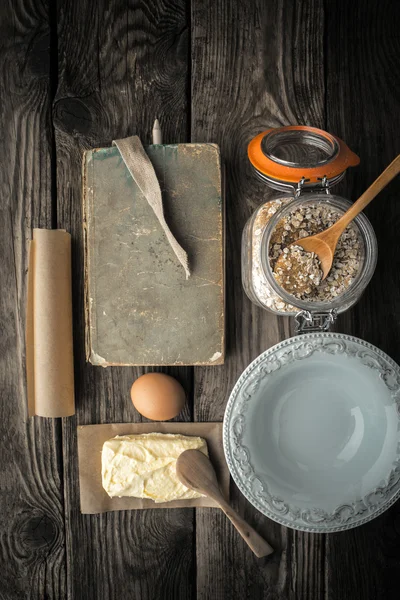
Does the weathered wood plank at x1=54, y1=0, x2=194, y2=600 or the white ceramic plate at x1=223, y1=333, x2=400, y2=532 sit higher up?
the weathered wood plank at x1=54, y1=0, x2=194, y2=600

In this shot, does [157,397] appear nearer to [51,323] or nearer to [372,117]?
[51,323]

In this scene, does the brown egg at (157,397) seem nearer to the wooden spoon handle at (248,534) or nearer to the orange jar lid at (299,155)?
the wooden spoon handle at (248,534)

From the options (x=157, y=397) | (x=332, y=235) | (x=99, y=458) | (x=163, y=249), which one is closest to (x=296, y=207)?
(x=332, y=235)

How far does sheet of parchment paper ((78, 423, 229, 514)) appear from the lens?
0.69 m

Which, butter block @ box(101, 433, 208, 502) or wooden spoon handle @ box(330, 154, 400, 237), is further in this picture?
butter block @ box(101, 433, 208, 502)

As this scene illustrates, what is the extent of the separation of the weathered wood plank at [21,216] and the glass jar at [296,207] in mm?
313

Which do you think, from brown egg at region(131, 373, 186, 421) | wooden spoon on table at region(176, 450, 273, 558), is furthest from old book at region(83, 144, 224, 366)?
wooden spoon on table at region(176, 450, 273, 558)

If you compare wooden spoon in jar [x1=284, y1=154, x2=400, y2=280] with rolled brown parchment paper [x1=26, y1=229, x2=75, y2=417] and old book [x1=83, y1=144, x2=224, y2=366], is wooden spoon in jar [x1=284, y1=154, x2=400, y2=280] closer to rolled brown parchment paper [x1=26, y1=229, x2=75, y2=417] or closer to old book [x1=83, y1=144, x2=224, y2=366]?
old book [x1=83, y1=144, x2=224, y2=366]

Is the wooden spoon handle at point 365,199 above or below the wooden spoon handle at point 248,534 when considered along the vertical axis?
above

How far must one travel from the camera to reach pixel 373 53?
70cm

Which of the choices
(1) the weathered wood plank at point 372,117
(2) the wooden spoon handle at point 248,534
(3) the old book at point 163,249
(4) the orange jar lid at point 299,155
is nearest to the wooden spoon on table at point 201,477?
(2) the wooden spoon handle at point 248,534

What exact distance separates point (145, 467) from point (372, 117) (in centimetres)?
60

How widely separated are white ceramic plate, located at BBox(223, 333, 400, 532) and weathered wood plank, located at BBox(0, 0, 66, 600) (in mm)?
290

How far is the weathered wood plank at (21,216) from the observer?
70 centimetres
